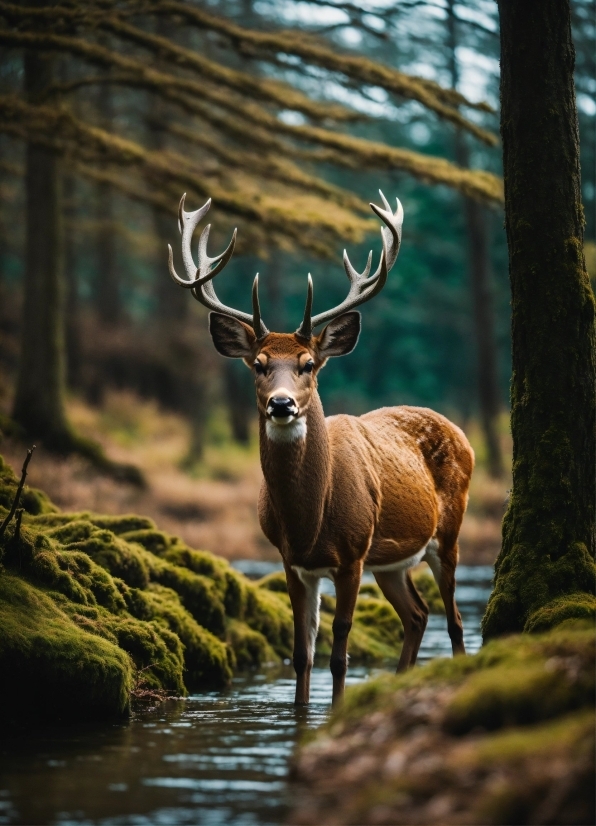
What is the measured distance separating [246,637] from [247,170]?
958 centimetres

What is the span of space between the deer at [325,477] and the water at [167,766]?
0.83 metres

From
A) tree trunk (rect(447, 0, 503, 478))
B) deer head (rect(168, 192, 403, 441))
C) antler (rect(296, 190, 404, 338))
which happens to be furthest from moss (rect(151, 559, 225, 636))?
tree trunk (rect(447, 0, 503, 478))

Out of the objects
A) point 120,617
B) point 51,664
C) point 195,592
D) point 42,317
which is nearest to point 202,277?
point 120,617

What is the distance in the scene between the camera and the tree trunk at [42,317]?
19.3m

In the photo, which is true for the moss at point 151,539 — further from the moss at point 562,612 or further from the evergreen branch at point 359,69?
the evergreen branch at point 359,69

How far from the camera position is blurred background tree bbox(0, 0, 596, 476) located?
1569 centimetres

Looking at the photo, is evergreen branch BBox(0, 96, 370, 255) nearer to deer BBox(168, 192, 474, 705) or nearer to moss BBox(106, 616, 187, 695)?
deer BBox(168, 192, 474, 705)

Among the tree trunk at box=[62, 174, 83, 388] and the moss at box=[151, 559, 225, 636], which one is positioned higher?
the tree trunk at box=[62, 174, 83, 388]

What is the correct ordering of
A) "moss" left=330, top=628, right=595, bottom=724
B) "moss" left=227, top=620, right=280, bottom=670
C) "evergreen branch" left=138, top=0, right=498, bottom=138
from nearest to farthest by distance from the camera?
"moss" left=330, top=628, right=595, bottom=724 < "moss" left=227, top=620, right=280, bottom=670 < "evergreen branch" left=138, top=0, right=498, bottom=138

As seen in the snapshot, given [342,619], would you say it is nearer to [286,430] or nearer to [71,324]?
[286,430]

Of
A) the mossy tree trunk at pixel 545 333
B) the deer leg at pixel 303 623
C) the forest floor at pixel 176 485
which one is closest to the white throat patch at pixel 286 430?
the deer leg at pixel 303 623

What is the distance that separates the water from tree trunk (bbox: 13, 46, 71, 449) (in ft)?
35.6

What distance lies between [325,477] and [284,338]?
99 centimetres

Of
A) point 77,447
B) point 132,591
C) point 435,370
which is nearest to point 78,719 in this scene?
point 132,591
